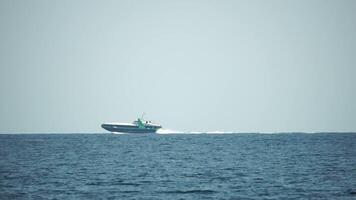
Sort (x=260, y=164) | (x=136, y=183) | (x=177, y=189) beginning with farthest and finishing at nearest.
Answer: (x=260, y=164), (x=136, y=183), (x=177, y=189)

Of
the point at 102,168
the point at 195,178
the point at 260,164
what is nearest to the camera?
the point at 195,178

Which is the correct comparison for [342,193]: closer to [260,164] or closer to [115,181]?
[115,181]

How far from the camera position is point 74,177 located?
5053 cm

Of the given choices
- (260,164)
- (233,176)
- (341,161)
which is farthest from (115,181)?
(341,161)

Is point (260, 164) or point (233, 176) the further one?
point (260, 164)

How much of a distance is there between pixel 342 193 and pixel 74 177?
2550 cm

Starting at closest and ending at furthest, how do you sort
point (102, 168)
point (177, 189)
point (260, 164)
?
1. point (177, 189)
2. point (102, 168)
3. point (260, 164)

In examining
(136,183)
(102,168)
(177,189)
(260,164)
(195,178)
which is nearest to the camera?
(177,189)

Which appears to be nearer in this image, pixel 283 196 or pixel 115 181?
pixel 283 196

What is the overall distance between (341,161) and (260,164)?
11.3 metres

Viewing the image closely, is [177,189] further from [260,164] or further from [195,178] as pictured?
[260,164]

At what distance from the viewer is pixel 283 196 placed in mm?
38656

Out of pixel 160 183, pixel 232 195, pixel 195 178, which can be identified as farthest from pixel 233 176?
pixel 232 195

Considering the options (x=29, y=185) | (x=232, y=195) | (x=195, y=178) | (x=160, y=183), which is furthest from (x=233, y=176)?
(x=29, y=185)
